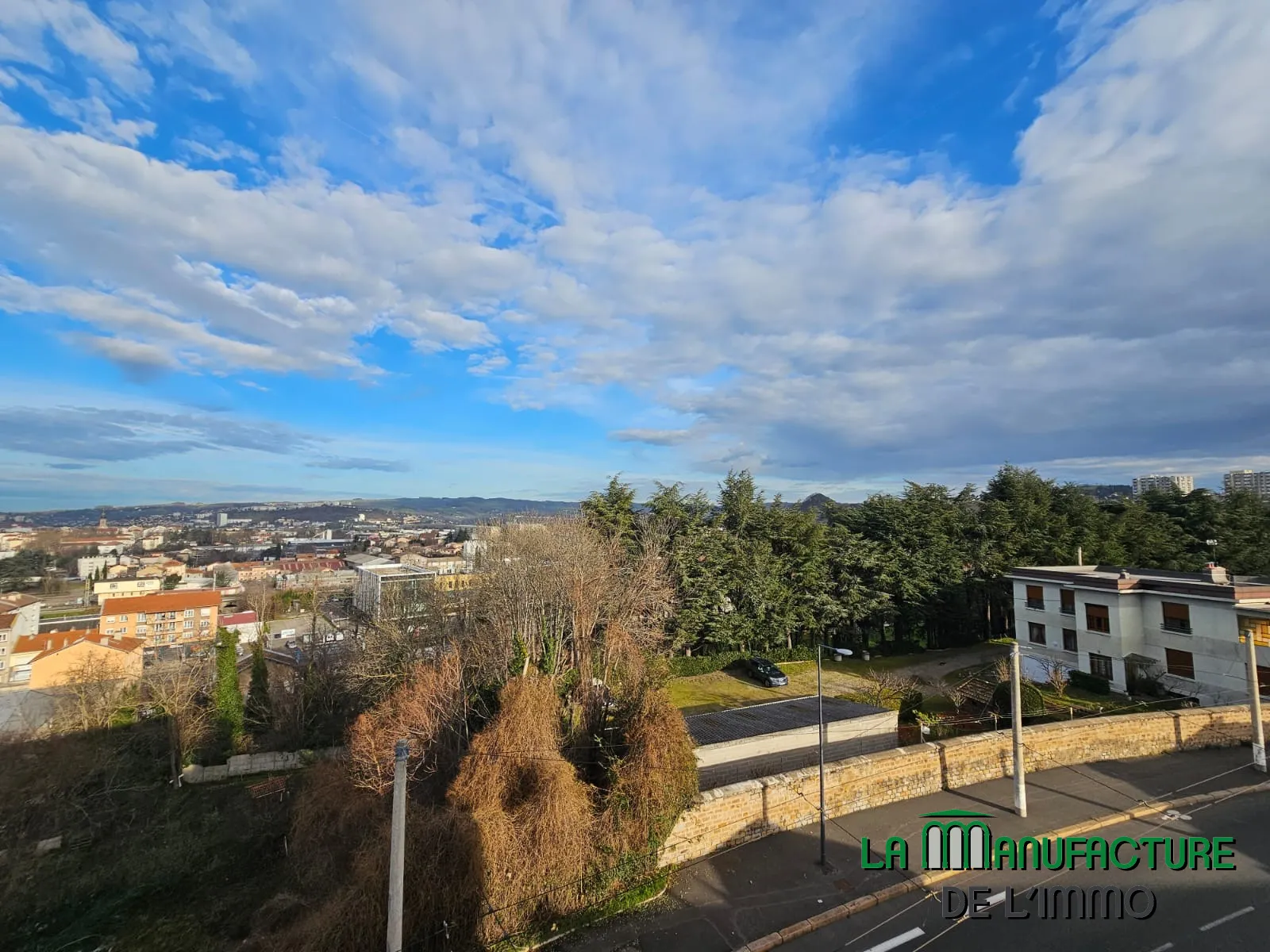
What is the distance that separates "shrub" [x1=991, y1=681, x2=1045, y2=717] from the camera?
19.2 metres

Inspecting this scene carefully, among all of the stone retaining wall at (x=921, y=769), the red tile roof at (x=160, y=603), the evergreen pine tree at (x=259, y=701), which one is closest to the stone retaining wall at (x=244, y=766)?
the evergreen pine tree at (x=259, y=701)

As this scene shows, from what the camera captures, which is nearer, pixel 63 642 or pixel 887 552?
pixel 887 552

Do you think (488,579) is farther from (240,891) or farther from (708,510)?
(708,510)

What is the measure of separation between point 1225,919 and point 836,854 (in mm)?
5875

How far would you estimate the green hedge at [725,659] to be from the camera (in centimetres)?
2825

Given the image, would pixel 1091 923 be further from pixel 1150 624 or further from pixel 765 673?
pixel 1150 624

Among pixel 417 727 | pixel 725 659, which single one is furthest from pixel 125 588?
pixel 417 727

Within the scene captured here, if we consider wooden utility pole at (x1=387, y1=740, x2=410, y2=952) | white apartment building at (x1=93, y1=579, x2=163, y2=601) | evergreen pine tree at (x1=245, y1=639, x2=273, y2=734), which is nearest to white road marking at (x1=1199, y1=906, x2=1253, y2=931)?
wooden utility pole at (x1=387, y1=740, x2=410, y2=952)


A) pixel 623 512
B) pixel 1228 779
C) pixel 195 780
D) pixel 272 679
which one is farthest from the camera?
pixel 623 512

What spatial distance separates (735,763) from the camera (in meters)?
15.0

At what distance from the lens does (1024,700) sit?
19.5 meters

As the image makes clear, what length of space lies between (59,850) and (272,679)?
922 cm

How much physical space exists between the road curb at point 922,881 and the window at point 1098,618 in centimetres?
1024

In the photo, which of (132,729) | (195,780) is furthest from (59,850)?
(132,729)
